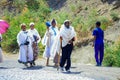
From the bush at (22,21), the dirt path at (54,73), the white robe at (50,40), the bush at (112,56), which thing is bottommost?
the dirt path at (54,73)

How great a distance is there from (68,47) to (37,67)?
8.19 feet

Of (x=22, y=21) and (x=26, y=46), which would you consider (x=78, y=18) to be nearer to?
(x=22, y=21)

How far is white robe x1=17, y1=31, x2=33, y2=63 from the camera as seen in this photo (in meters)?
17.9

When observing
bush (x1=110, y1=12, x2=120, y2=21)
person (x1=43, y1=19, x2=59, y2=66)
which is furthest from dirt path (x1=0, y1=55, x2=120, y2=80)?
bush (x1=110, y1=12, x2=120, y2=21)

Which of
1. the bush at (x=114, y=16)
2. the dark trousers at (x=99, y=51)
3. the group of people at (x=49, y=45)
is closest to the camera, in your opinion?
the group of people at (x=49, y=45)

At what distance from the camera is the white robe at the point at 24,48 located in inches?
704

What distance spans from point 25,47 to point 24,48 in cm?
6

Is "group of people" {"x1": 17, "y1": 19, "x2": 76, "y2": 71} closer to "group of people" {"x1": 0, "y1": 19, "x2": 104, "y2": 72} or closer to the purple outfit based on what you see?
"group of people" {"x1": 0, "y1": 19, "x2": 104, "y2": 72}

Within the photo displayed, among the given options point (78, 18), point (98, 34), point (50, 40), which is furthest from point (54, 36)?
point (78, 18)

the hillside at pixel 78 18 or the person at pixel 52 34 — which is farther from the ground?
the hillside at pixel 78 18

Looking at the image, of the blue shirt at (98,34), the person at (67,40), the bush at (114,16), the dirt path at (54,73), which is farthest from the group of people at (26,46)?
the bush at (114,16)

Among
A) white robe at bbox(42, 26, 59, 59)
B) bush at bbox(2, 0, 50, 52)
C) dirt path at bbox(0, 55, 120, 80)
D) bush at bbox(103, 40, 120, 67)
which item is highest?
bush at bbox(2, 0, 50, 52)

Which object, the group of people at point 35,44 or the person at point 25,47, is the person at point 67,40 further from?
the person at point 25,47

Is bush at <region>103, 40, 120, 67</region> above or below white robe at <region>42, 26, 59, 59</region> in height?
below
